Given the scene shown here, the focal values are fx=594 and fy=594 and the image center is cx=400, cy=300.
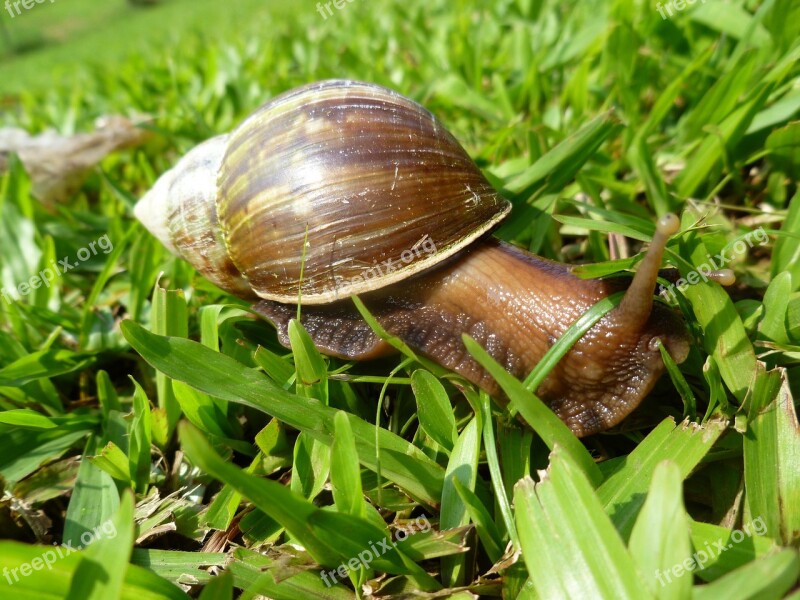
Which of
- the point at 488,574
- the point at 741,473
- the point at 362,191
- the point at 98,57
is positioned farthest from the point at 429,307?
the point at 98,57

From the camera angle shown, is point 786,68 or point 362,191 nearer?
point 362,191

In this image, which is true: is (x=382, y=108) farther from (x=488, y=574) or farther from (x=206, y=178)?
(x=488, y=574)

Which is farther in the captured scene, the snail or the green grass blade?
the snail

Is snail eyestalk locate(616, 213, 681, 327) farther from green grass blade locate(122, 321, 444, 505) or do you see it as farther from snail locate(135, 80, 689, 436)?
green grass blade locate(122, 321, 444, 505)

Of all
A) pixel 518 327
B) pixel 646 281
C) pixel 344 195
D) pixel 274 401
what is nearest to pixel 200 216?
pixel 344 195

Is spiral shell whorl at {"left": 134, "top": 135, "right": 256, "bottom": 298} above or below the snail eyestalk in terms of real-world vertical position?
above

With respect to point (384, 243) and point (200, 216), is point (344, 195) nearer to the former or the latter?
point (384, 243)

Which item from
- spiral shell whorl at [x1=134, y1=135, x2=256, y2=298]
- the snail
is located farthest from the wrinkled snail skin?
spiral shell whorl at [x1=134, y1=135, x2=256, y2=298]

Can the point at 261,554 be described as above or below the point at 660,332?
below
